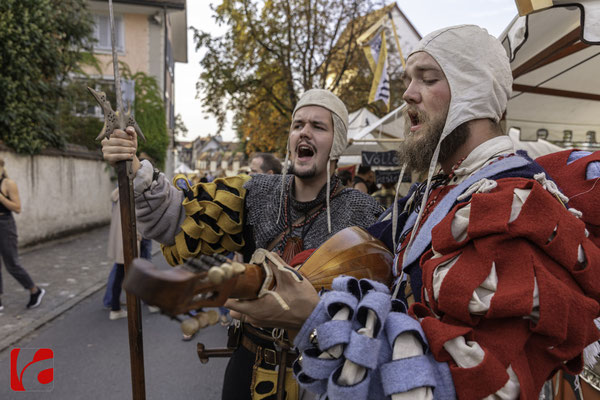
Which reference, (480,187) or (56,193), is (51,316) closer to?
(480,187)

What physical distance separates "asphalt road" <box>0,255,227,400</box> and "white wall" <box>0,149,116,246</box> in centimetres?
490

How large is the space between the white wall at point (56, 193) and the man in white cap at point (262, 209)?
26.9 feet

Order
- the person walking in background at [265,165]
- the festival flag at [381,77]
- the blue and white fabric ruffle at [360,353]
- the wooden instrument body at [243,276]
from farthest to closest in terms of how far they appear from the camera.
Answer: the festival flag at [381,77]
the person walking in background at [265,165]
the blue and white fabric ruffle at [360,353]
the wooden instrument body at [243,276]

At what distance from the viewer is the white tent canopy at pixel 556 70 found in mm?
2820

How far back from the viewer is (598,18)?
84.1 inches

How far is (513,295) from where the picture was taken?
85cm

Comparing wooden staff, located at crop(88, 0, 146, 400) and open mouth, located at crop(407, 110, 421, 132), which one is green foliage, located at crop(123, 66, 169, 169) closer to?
wooden staff, located at crop(88, 0, 146, 400)

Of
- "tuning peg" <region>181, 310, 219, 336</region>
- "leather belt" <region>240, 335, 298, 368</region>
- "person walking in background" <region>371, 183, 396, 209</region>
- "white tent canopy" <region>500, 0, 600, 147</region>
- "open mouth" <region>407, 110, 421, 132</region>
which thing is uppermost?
"white tent canopy" <region>500, 0, 600, 147</region>

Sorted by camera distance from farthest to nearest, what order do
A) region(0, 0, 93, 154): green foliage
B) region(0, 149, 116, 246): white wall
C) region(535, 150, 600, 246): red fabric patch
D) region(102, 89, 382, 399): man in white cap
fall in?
region(0, 149, 116, 246): white wall < region(0, 0, 93, 154): green foliage < region(102, 89, 382, 399): man in white cap < region(535, 150, 600, 246): red fabric patch

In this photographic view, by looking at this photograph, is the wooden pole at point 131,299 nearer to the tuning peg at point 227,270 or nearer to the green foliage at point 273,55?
the tuning peg at point 227,270

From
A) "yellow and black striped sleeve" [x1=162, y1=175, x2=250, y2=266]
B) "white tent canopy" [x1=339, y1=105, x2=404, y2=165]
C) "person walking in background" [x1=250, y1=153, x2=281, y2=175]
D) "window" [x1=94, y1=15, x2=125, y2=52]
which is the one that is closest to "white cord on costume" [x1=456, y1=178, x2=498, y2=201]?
"yellow and black striped sleeve" [x1=162, y1=175, x2=250, y2=266]

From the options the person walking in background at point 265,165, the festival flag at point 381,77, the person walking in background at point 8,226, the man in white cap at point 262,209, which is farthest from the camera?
the festival flag at point 381,77

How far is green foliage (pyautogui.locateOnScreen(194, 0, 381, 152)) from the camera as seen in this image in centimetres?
1066

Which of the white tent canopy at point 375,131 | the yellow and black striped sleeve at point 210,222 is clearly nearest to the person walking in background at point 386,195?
the white tent canopy at point 375,131
